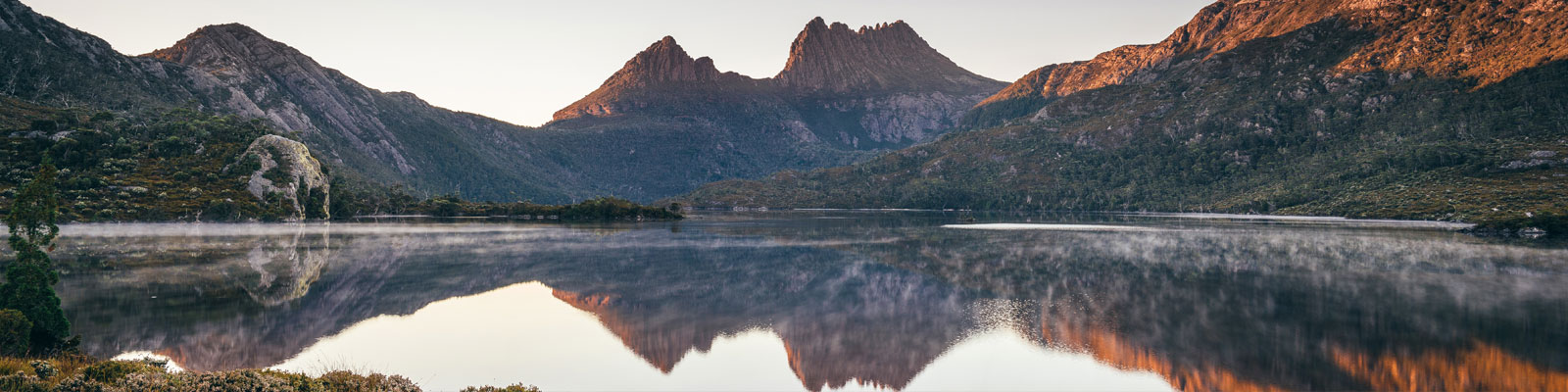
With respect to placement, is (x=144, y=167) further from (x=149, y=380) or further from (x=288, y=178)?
(x=149, y=380)

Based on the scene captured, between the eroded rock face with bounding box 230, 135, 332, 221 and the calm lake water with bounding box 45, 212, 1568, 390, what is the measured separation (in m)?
91.5

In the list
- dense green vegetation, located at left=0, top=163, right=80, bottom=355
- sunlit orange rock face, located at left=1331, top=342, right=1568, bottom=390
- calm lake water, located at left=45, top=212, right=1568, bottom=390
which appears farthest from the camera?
calm lake water, located at left=45, top=212, right=1568, bottom=390

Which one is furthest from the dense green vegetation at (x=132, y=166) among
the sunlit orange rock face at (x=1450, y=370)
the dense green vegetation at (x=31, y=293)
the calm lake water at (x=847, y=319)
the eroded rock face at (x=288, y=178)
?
the sunlit orange rock face at (x=1450, y=370)

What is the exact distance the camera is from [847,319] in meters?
29.5

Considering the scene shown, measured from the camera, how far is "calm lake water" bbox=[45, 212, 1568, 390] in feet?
67.6

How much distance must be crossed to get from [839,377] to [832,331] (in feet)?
20.9

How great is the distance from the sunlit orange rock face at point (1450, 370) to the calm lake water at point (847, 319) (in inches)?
4.0

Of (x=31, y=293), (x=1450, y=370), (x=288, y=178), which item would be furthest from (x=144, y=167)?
(x=1450, y=370)

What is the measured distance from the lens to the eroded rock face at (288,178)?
13675 centimetres

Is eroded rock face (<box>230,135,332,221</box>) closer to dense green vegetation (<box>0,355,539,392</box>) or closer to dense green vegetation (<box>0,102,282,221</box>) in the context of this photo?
dense green vegetation (<box>0,102,282,221</box>)

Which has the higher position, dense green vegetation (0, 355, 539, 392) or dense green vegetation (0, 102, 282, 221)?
dense green vegetation (0, 102, 282, 221)

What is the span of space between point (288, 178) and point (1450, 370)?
169m

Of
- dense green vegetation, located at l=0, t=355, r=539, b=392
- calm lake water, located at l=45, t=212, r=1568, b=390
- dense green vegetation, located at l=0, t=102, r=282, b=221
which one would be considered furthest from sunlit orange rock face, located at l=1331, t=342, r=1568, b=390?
dense green vegetation, located at l=0, t=102, r=282, b=221

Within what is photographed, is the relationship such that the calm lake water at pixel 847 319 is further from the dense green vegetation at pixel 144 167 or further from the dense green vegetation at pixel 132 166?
the dense green vegetation at pixel 144 167
